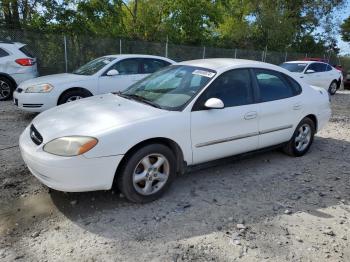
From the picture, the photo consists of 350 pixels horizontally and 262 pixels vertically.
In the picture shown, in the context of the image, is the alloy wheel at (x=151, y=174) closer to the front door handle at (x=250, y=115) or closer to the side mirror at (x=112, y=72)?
the front door handle at (x=250, y=115)

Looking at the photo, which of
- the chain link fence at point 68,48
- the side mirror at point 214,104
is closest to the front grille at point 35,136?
the side mirror at point 214,104

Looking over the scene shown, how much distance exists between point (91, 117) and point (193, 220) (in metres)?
1.58

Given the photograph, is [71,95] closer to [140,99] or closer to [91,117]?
[140,99]

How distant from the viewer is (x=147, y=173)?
13.2 ft

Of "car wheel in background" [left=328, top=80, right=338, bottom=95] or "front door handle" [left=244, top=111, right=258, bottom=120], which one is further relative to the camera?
"car wheel in background" [left=328, top=80, right=338, bottom=95]

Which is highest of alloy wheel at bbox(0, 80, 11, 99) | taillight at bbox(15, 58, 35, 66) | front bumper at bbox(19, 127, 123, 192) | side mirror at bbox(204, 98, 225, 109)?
side mirror at bbox(204, 98, 225, 109)

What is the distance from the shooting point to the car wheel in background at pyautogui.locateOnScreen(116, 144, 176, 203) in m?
3.86

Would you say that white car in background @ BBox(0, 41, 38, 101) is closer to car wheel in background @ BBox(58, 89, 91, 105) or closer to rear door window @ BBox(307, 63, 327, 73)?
car wheel in background @ BBox(58, 89, 91, 105)

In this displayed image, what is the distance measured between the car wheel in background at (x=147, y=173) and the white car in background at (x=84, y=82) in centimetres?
436

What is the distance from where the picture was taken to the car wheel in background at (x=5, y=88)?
1009 centimetres

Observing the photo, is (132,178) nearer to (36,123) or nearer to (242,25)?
(36,123)

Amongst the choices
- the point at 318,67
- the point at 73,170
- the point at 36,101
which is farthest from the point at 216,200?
the point at 318,67

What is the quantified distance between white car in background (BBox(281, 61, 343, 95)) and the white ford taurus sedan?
9.02m

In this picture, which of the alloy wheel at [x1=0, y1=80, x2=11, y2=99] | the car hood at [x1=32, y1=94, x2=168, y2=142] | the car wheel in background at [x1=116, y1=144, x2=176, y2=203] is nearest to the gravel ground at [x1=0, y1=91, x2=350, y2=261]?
the car wheel in background at [x1=116, y1=144, x2=176, y2=203]
